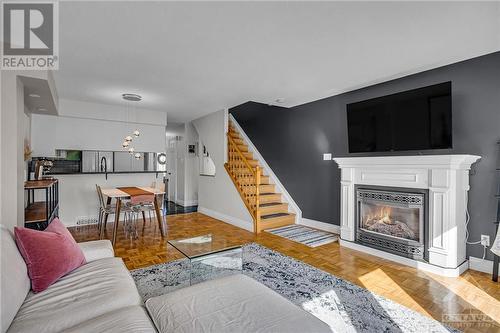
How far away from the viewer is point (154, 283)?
2.43 meters

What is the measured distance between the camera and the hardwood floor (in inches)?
79.5

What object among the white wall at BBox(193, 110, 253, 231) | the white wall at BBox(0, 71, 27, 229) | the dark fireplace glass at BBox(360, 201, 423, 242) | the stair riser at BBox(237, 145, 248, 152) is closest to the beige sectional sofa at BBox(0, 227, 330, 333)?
the white wall at BBox(0, 71, 27, 229)

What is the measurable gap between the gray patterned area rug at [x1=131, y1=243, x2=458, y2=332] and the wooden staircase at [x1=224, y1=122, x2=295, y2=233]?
134 cm

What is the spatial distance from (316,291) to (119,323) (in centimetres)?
169

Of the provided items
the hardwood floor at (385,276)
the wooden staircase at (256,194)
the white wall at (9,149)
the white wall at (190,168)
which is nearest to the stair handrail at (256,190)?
the wooden staircase at (256,194)

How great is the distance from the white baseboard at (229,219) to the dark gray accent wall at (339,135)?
3.70ft

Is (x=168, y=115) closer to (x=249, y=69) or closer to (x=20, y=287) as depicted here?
(x=249, y=69)

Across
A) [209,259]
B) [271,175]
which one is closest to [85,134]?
[271,175]

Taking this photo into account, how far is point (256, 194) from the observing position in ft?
14.6

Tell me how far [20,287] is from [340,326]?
2.00 metres

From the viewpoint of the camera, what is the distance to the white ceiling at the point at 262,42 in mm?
1898

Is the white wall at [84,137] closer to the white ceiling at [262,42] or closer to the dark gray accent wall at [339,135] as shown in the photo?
the white ceiling at [262,42]

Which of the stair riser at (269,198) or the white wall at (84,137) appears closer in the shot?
the white wall at (84,137)

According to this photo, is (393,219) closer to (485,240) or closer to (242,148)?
(485,240)
